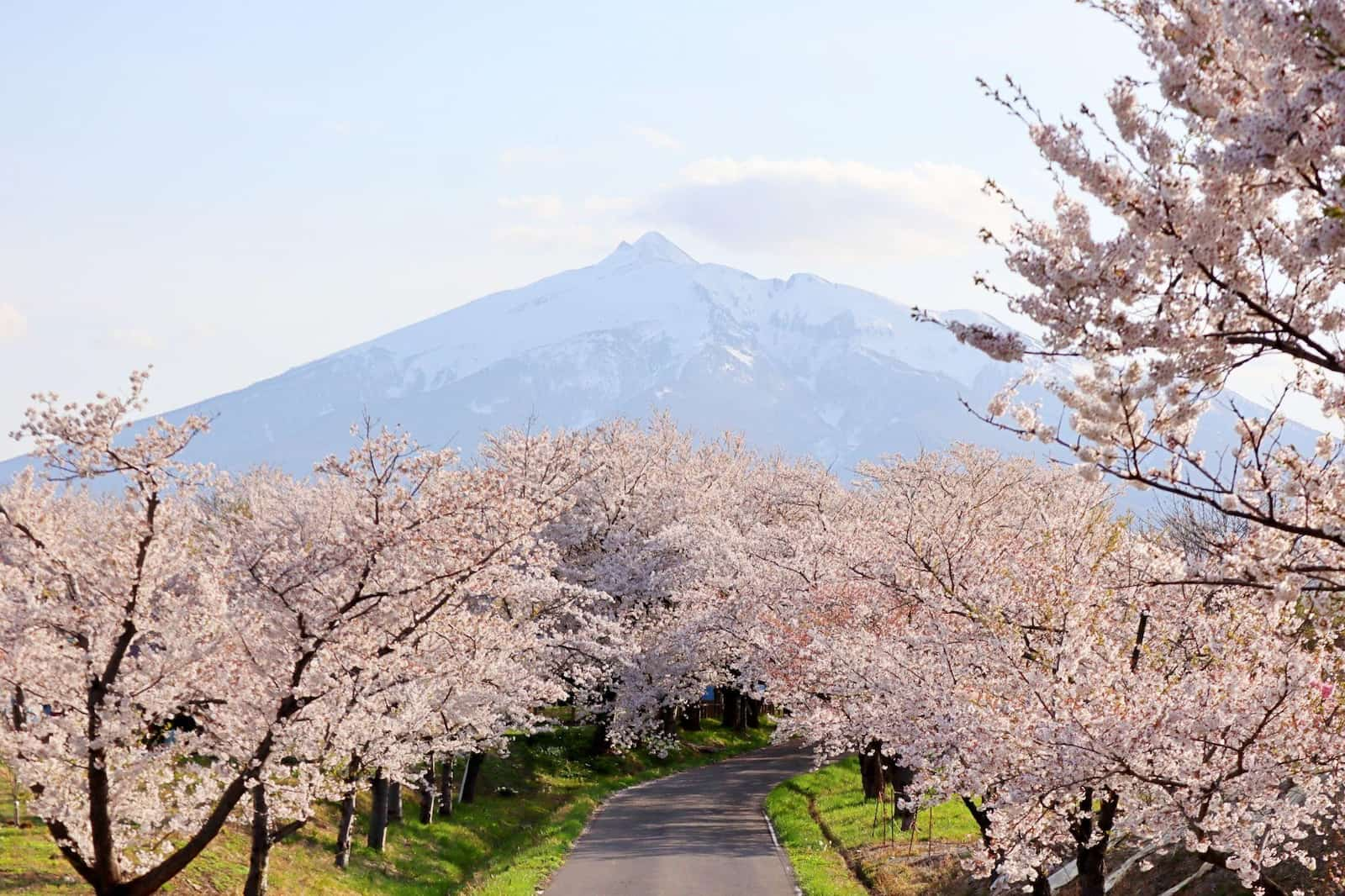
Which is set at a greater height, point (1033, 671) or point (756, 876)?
point (1033, 671)

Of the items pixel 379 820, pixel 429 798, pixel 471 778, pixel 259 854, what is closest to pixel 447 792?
pixel 429 798

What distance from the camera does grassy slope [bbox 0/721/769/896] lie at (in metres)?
19.1

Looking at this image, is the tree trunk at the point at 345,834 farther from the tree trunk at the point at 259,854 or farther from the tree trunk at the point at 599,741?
the tree trunk at the point at 599,741

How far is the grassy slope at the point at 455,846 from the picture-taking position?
19117mm

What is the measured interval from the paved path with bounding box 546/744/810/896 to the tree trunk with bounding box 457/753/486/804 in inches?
170

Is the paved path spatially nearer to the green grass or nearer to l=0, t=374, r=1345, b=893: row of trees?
the green grass

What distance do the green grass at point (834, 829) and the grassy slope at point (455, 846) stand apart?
6.04m

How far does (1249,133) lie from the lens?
468 centimetres

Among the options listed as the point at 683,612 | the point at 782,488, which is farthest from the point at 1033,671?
the point at 782,488

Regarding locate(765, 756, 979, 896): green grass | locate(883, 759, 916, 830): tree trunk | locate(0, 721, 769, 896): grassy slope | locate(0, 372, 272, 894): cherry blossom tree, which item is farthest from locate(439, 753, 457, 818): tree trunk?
locate(0, 372, 272, 894): cherry blossom tree

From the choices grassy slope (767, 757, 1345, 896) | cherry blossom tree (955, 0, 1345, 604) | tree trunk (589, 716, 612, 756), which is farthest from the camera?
tree trunk (589, 716, 612, 756)

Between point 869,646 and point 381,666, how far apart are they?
10.5 meters

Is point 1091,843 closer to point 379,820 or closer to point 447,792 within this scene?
point 379,820

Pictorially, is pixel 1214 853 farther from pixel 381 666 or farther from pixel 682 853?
pixel 682 853
